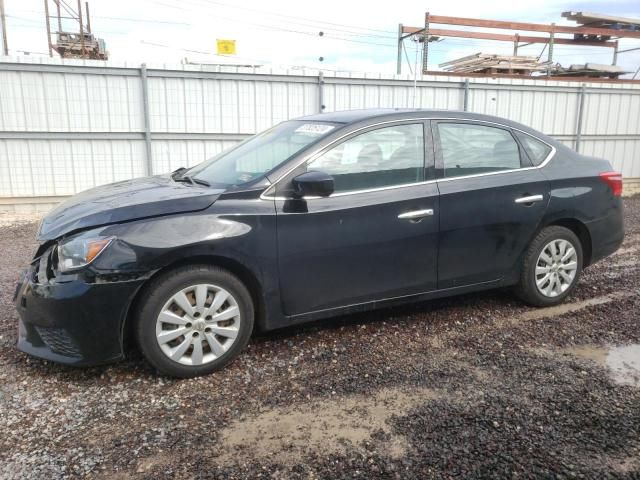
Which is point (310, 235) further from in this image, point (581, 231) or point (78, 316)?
point (581, 231)

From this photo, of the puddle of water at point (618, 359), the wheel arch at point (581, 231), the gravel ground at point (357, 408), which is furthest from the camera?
the wheel arch at point (581, 231)

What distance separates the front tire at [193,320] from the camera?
3.19 metres

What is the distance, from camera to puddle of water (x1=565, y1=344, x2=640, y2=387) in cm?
342

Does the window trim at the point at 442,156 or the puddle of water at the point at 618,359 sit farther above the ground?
the window trim at the point at 442,156

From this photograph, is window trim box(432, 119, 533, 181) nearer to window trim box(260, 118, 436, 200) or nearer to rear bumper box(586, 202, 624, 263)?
window trim box(260, 118, 436, 200)

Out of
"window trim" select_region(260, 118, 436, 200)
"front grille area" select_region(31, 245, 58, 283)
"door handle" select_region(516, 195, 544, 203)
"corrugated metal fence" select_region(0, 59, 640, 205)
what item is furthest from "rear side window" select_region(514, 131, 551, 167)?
"corrugated metal fence" select_region(0, 59, 640, 205)

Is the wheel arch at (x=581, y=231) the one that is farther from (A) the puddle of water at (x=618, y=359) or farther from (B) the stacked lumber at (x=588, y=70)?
(B) the stacked lumber at (x=588, y=70)

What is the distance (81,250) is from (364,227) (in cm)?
181

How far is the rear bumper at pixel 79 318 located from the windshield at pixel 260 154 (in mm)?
1100

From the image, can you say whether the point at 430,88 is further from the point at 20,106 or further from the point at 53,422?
the point at 53,422

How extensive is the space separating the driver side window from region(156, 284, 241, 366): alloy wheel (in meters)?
1.10

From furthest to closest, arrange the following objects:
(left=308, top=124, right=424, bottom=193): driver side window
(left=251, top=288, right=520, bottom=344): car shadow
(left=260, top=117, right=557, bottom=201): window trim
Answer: (left=251, top=288, right=520, bottom=344): car shadow, (left=308, top=124, right=424, bottom=193): driver side window, (left=260, top=117, right=557, bottom=201): window trim

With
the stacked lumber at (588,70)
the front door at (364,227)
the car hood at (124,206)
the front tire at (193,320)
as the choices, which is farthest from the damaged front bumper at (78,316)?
the stacked lumber at (588,70)

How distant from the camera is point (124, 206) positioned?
331 centimetres
